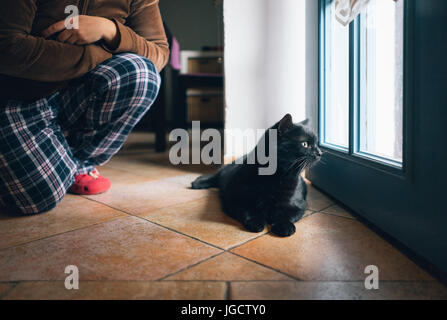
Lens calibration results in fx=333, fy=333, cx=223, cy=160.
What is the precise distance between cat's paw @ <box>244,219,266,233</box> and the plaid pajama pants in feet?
2.13

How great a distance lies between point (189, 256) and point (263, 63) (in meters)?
1.25

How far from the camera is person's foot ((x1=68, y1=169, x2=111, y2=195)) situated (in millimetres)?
1336

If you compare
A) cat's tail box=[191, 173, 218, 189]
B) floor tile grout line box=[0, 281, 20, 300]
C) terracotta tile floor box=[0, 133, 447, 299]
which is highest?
cat's tail box=[191, 173, 218, 189]

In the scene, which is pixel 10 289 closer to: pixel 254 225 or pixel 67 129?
pixel 254 225

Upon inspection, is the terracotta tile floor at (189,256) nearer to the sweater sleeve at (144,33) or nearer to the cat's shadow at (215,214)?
the cat's shadow at (215,214)

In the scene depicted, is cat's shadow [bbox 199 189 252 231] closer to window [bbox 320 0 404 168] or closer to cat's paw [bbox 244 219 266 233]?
cat's paw [bbox 244 219 266 233]

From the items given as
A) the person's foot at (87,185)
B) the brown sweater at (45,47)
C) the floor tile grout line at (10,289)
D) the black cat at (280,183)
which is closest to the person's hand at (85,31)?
the brown sweater at (45,47)

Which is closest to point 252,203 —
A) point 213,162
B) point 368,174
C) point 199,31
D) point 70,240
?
point 368,174

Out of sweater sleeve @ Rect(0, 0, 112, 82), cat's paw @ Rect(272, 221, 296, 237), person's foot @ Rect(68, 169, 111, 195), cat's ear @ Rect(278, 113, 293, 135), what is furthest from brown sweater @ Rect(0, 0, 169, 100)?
cat's paw @ Rect(272, 221, 296, 237)

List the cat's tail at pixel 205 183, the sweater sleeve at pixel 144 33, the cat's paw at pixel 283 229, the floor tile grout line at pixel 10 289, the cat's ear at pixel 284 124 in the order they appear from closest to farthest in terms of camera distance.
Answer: the floor tile grout line at pixel 10 289, the cat's paw at pixel 283 229, the cat's ear at pixel 284 124, the sweater sleeve at pixel 144 33, the cat's tail at pixel 205 183

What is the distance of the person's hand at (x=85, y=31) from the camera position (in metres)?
1.09

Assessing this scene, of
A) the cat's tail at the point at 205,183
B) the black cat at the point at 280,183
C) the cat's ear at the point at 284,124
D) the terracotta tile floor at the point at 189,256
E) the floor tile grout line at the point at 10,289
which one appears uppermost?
the cat's ear at the point at 284,124

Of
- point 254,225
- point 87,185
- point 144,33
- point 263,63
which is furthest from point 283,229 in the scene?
point 263,63

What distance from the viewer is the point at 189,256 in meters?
0.77
